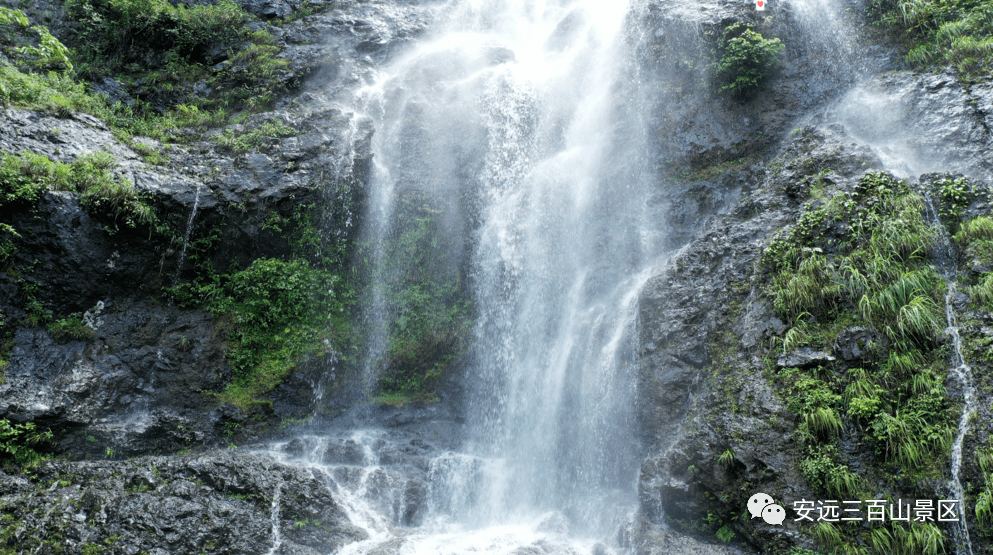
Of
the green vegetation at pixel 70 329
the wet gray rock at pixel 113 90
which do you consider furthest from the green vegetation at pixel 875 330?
the wet gray rock at pixel 113 90

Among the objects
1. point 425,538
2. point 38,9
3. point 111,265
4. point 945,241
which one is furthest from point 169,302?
point 945,241

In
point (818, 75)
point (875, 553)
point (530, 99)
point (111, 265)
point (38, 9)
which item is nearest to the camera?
point (875, 553)

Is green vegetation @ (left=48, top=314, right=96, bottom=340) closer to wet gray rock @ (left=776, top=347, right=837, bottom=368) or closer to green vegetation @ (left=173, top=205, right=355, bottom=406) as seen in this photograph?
green vegetation @ (left=173, top=205, right=355, bottom=406)

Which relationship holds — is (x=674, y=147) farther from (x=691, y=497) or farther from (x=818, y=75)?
(x=691, y=497)

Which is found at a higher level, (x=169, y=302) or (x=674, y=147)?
(x=674, y=147)

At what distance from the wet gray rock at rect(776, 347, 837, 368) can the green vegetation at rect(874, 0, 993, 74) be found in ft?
23.8

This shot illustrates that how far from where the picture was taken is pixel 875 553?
224 inches

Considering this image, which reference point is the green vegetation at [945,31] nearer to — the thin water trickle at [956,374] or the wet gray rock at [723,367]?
the wet gray rock at [723,367]

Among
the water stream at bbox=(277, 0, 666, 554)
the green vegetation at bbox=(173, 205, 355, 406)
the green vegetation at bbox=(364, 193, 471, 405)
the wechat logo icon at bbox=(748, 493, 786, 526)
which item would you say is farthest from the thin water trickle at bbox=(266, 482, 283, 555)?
the wechat logo icon at bbox=(748, 493, 786, 526)

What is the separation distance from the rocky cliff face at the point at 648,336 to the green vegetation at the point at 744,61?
36cm

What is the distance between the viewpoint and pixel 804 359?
7.05 meters

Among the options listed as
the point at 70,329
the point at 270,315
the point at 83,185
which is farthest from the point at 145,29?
the point at 270,315

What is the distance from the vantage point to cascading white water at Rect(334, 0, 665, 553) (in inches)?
351

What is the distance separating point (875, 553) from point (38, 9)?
20.5 metres
